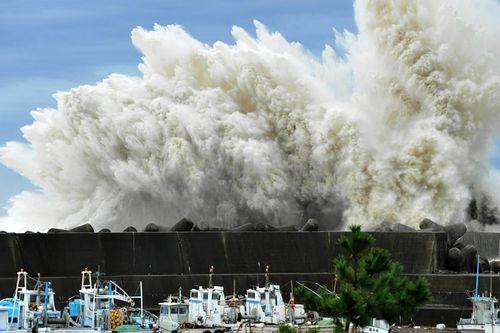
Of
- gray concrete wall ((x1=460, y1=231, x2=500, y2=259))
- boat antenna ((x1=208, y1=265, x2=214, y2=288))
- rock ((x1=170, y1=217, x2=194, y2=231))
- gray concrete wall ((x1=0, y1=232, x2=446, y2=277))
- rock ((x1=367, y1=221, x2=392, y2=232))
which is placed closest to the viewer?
boat antenna ((x1=208, y1=265, x2=214, y2=288))

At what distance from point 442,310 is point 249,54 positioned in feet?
67.7

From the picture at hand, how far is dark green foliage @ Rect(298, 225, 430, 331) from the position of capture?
35.6 m

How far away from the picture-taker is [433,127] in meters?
61.2

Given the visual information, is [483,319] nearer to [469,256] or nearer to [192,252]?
[469,256]

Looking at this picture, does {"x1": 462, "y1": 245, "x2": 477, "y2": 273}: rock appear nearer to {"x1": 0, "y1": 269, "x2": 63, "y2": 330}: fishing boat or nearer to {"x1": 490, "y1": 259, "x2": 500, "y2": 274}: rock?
{"x1": 490, "y1": 259, "x2": 500, "y2": 274}: rock

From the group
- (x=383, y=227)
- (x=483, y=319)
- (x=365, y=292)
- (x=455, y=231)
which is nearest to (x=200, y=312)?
(x=483, y=319)

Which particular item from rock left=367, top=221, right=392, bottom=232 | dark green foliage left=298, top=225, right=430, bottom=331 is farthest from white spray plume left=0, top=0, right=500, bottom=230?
dark green foliage left=298, top=225, right=430, bottom=331

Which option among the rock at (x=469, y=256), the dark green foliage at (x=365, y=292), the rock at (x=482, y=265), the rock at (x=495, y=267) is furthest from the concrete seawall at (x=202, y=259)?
the dark green foliage at (x=365, y=292)

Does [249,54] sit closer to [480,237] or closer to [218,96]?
[218,96]

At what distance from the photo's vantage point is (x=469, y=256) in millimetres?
50906

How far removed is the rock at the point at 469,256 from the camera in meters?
50.7

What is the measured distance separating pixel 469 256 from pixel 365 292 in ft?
50.8

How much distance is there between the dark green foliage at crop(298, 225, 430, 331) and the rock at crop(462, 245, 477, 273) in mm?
12067

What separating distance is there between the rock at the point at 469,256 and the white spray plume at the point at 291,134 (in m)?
8.37
